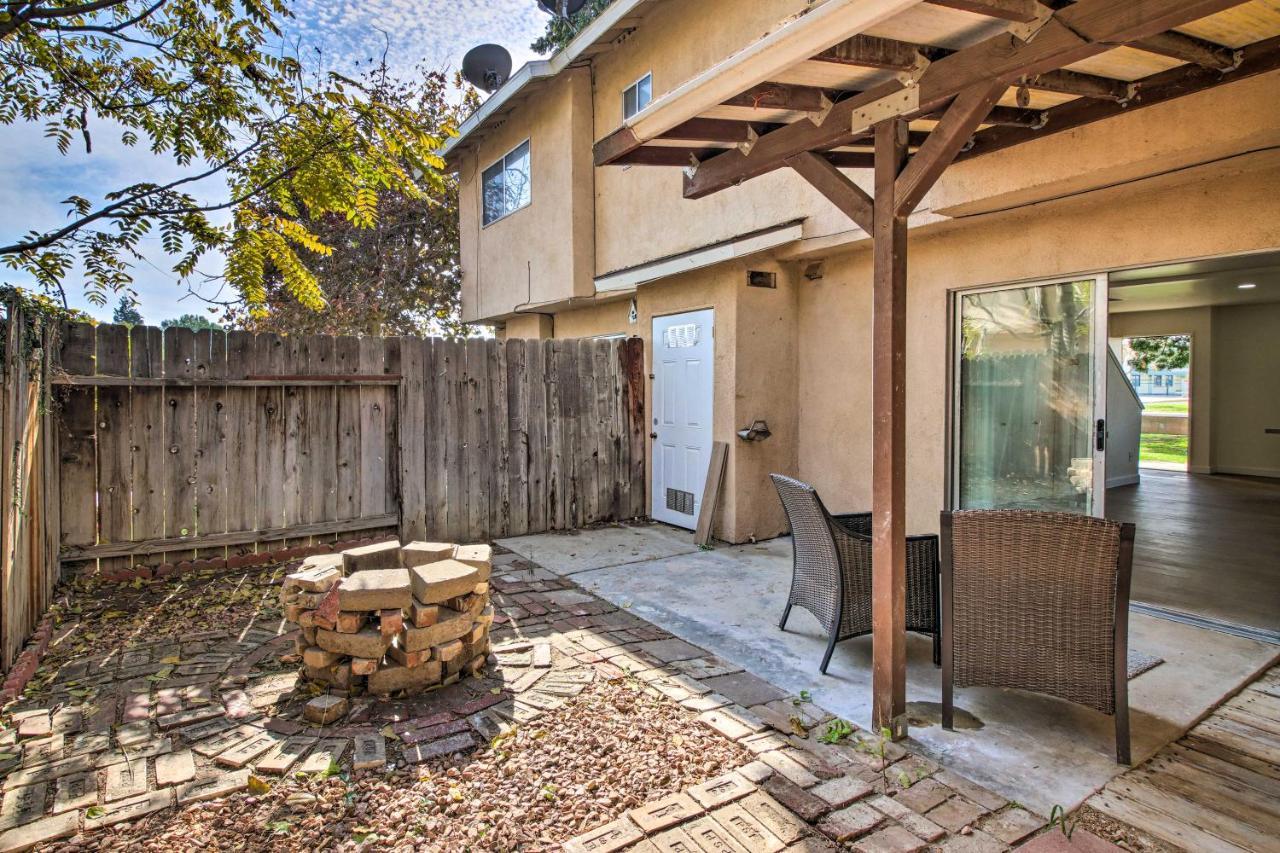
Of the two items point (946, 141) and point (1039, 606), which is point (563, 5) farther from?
point (1039, 606)

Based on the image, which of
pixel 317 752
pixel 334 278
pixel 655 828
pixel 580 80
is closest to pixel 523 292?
pixel 580 80

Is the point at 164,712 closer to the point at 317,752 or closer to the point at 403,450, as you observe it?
the point at 317,752

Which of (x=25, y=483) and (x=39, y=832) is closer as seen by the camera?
(x=39, y=832)

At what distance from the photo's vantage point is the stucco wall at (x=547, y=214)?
873cm

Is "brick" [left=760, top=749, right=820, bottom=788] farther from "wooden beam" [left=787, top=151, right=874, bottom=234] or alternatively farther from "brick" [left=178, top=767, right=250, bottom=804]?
"wooden beam" [left=787, top=151, right=874, bottom=234]

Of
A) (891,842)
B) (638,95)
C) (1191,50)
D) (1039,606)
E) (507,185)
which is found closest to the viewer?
(891,842)

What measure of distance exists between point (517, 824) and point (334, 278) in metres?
14.8

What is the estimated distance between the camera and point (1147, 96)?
11.6ft

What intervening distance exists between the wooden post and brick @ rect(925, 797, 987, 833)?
0.51m

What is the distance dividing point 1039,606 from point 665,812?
182 cm

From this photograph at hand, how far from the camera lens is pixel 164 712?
10.2 ft

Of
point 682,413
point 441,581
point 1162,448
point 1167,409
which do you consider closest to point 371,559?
point 441,581

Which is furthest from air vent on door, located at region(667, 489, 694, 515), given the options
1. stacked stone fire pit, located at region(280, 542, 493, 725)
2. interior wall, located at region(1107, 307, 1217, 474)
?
interior wall, located at region(1107, 307, 1217, 474)

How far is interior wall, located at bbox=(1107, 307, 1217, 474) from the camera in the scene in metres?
11.1
